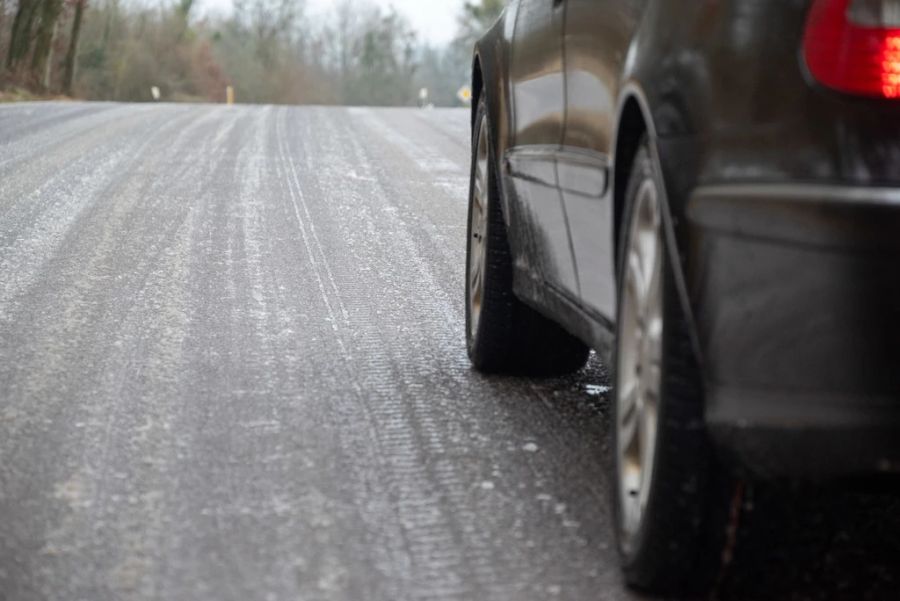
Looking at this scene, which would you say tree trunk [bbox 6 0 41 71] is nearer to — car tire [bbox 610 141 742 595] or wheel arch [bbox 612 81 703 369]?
wheel arch [bbox 612 81 703 369]

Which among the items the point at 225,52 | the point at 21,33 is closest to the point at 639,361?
the point at 21,33

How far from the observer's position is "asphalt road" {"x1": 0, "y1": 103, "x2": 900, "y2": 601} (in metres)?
3.28

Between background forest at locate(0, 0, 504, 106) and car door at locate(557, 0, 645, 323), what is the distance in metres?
28.3

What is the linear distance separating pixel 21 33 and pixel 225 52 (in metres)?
52.7

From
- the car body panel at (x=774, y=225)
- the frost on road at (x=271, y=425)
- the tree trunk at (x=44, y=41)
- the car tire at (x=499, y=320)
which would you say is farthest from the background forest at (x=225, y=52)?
the car body panel at (x=774, y=225)

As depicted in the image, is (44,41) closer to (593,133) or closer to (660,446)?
(593,133)

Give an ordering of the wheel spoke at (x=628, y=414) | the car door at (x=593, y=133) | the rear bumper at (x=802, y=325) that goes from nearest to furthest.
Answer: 1. the rear bumper at (x=802, y=325)
2. the wheel spoke at (x=628, y=414)
3. the car door at (x=593, y=133)

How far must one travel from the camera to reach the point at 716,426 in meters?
2.74

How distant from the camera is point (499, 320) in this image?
5.30 metres

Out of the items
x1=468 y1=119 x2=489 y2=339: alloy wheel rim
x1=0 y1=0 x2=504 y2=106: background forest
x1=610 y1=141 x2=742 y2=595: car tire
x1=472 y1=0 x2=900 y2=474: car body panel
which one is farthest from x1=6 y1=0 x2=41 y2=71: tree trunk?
x1=472 y1=0 x2=900 y2=474: car body panel

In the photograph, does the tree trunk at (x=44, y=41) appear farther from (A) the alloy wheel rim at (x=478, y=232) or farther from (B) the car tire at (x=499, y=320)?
(B) the car tire at (x=499, y=320)

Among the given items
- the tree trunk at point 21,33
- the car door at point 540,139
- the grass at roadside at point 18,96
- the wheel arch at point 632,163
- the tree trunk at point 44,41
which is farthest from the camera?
the tree trunk at point 44,41

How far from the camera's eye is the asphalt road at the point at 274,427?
328 cm

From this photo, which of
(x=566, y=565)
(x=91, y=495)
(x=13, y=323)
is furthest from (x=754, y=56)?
(x=13, y=323)
